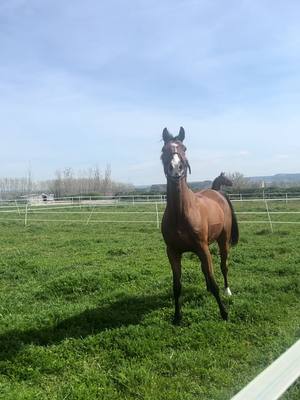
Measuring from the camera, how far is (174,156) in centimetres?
485

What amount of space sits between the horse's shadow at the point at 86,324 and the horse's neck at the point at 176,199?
1.41 meters

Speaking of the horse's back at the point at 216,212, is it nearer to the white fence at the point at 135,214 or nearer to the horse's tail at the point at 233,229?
the horse's tail at the point at 233,229

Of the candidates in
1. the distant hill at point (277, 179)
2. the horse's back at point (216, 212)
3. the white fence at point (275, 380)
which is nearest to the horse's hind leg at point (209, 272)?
the horse's back at point (216, 212)

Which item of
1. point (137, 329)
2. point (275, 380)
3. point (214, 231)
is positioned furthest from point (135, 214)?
point (275, 380)

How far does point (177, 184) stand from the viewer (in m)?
5.10

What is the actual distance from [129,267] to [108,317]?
9.06 feet

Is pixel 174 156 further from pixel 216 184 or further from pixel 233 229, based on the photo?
pixel 216 184

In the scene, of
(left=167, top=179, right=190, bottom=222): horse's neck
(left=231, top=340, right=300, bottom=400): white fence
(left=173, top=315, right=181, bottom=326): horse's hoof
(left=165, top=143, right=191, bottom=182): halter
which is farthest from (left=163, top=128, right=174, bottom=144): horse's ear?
(left=231, top=340, right=300, bottom=400): white fence

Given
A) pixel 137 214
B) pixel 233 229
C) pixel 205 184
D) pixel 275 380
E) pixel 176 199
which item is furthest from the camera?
pixel 137 214

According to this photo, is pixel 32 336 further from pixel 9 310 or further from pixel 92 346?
pixel 9 310

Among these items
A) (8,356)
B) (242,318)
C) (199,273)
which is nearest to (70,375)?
(8,356)

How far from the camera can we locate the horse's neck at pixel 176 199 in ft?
16.8

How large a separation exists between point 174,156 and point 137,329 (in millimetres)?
2006

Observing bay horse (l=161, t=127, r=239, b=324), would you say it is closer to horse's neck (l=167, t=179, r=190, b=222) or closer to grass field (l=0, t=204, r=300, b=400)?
horse's neck (l=167, t=179, r=190, b=222)
